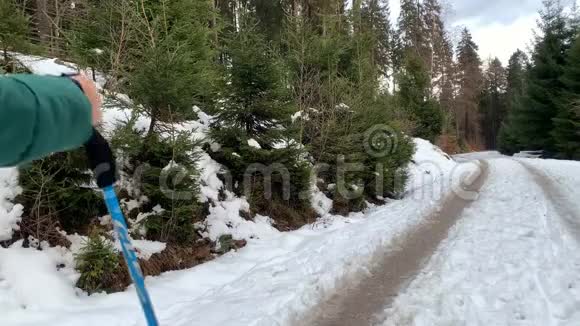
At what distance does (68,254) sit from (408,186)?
14478mm

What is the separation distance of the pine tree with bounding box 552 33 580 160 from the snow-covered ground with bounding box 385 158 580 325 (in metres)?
27.2

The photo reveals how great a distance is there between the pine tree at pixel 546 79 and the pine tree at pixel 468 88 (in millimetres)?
15923

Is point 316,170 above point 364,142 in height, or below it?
below

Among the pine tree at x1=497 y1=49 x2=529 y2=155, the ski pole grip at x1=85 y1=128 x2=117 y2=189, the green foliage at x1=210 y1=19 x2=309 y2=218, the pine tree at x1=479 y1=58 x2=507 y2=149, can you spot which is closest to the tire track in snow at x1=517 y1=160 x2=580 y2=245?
the green foliage at x1=210 y1=19 x2=309 y2=218

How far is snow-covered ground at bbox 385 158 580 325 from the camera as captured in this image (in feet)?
14.2

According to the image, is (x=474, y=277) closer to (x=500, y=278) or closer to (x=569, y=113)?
(x=500, y=278)

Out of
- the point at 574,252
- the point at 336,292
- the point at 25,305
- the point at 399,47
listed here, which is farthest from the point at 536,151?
the point at 25,305

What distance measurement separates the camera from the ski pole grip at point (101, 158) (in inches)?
67.2

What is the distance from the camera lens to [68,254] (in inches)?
220

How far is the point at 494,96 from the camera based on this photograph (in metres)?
80.4

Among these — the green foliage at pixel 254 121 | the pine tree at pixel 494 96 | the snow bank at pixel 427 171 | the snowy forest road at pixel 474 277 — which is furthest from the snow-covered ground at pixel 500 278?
the pine tree at pixel 494 96

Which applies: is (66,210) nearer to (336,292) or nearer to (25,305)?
(25,305)

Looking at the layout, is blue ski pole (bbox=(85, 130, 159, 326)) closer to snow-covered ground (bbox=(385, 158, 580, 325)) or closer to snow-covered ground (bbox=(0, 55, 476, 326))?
snow-covered ground (bbox=(0, 55, 476, 326))

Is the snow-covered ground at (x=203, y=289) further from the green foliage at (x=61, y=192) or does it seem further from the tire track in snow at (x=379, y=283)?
the green foliage at (x=61, y=192)
